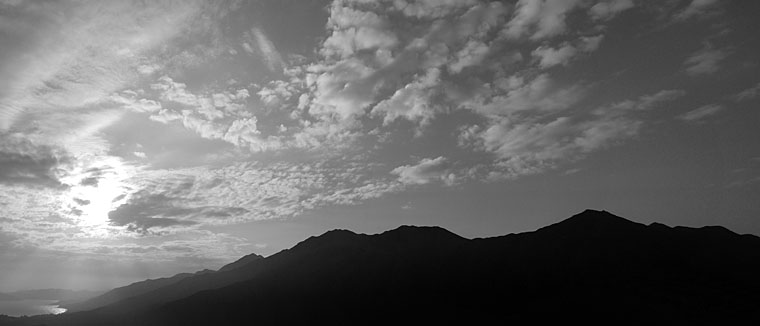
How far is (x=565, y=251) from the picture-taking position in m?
111

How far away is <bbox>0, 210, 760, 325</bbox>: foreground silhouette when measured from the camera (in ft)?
267

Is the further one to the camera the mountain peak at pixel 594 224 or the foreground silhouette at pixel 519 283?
the mountain peak at pixel 594 224

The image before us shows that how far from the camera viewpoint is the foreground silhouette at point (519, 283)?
267ft

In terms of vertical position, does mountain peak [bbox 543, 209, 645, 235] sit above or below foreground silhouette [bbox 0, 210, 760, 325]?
above

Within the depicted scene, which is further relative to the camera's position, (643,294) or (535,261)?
(535,261)

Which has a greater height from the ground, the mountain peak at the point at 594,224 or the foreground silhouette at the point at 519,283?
the mountain peak at the point at 594,224

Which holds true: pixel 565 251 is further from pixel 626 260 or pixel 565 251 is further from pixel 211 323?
pixel 211 323

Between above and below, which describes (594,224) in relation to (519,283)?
above

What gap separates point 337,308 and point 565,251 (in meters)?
64.4

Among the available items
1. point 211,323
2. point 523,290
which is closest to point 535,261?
point 523,290

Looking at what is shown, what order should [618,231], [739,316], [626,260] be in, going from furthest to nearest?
[618,231]
[626,260]
[739,316]

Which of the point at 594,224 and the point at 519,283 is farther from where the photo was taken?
the point at 594,224

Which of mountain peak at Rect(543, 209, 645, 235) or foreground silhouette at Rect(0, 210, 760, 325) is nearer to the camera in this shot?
foreground silhouette at Rect(0, 210, 760, 325)

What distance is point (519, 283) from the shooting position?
98188 mm
